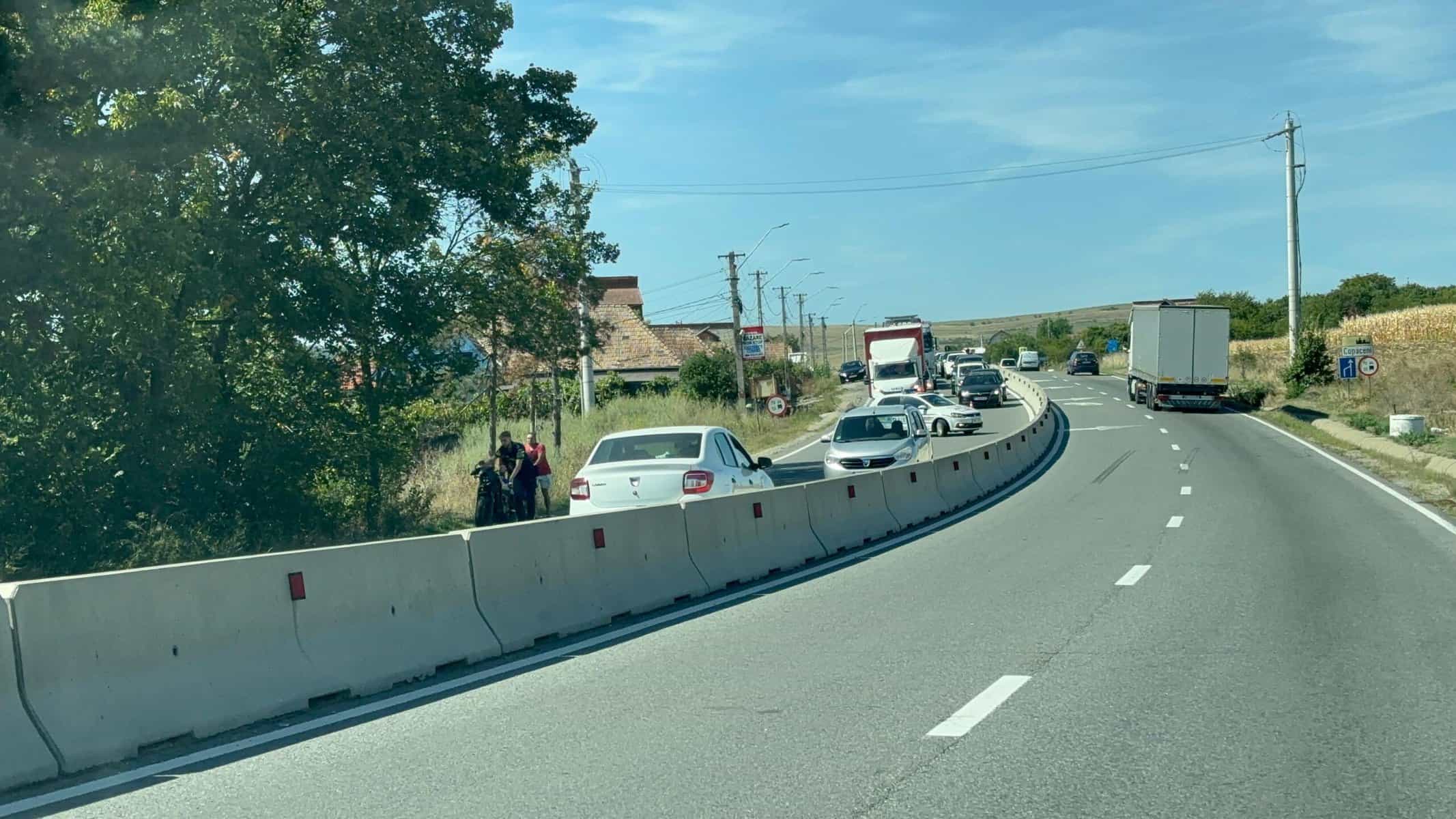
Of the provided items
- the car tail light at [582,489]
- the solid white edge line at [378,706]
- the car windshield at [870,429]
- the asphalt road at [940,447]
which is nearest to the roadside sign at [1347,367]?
the asphalt road at [940,447]

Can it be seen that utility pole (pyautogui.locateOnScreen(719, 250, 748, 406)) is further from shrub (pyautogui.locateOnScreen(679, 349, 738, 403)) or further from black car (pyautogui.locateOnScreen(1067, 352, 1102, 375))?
black car (pyautogui.locateOnScreen(1067, 352, 1102, 375))

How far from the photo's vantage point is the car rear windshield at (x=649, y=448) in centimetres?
1725

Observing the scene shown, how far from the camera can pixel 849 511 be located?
18.1m

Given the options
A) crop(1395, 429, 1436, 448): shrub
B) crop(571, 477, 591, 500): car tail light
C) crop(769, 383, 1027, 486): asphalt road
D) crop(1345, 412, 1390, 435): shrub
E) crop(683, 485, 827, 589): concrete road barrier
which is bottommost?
crop(769, 383, 1027, 486): asphalt road

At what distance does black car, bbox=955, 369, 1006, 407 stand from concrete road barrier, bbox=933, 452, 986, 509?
3492 cm

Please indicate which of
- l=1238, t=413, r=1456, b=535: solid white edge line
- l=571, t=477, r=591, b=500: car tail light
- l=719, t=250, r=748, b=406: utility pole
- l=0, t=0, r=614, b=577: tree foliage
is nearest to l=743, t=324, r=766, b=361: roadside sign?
l=719, t=250, r=748, b=406: utility pole

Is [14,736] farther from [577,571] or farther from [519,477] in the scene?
[519,477]

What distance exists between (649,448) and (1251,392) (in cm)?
4181

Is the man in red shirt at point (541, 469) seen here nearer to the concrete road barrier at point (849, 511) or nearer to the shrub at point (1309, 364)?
the concrete road barrier at point (849, 511)

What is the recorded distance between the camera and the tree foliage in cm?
1856

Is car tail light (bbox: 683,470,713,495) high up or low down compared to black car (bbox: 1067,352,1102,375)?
up

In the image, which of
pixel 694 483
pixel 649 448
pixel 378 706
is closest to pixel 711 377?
pixel 649 448

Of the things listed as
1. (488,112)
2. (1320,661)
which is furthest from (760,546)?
(488,112)

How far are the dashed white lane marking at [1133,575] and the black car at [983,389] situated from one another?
46.6m
